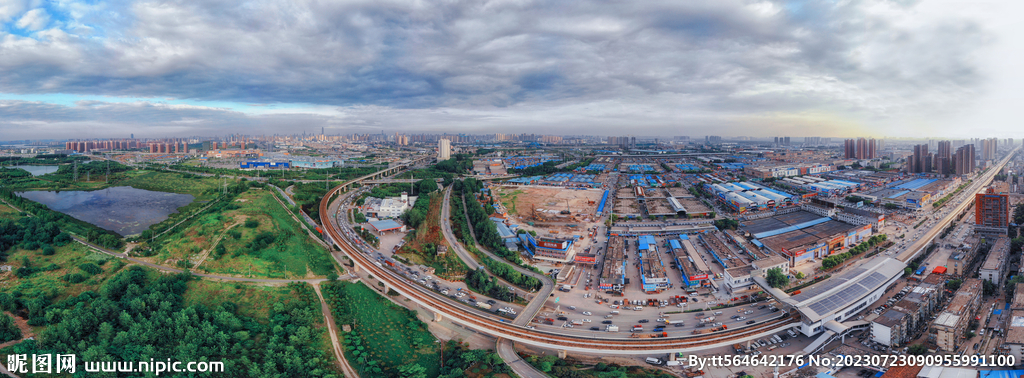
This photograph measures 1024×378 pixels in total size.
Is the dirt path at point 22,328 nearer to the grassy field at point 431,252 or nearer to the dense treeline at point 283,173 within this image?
the grassy field at point 431,252

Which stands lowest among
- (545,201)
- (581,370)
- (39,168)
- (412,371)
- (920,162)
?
(581,370)

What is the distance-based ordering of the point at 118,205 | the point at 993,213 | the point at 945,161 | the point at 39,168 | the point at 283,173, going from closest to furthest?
the point at 993,213
the point at 118,205
the point at 283,173
the point at 945,161
the point at 39,168

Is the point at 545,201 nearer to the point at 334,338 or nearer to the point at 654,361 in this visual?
the point at 654,361

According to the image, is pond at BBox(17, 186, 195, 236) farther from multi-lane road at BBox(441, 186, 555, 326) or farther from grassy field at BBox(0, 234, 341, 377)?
multi-lane road at BBox(441, 186, 555, 326)

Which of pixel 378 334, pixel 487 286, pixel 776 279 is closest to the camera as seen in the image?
pixel 378 334

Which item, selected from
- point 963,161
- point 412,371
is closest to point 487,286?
point 412,371

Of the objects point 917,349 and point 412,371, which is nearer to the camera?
point 412,371
